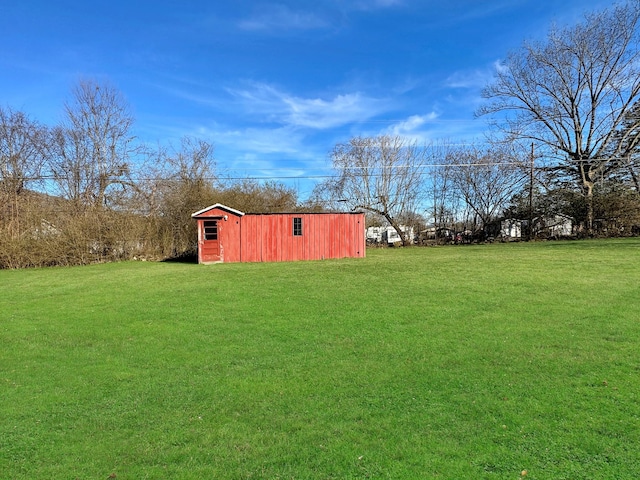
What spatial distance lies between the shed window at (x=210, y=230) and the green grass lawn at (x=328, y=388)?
34.5 ft

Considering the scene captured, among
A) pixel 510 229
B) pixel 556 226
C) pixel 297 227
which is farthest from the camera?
pixel 510 229

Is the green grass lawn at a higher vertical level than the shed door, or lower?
lower

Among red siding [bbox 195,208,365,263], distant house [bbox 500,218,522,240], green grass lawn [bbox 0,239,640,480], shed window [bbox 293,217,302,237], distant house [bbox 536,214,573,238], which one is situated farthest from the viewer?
distant house [bbox 500,218,522,240]

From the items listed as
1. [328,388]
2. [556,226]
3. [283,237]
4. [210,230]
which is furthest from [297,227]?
[556,226]

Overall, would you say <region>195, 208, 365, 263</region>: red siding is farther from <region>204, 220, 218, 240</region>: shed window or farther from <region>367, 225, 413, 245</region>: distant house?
<region>367, 225, 413, 245</region>: distant house

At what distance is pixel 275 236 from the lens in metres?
18.6

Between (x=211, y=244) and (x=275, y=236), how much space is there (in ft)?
10.2

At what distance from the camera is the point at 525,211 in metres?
27.2

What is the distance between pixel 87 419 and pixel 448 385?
10.8 ft

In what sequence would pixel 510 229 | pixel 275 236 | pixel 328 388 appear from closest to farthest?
pixel 328 388
pixel 275 236
pixel 510 229

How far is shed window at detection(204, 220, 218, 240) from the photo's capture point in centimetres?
1827

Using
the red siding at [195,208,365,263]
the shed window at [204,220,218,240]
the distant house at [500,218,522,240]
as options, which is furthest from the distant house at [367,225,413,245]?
the shed window at [204,220,218,240]

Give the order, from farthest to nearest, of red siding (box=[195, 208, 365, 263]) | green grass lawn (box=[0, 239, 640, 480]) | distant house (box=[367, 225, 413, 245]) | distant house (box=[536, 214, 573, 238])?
distant house (box=[367, 225, 413, 245]), distant house (box=[536, 214, 573, 238]), red siding (box=[195, 208, 365, 263]), green grass lawn (box=[0, 239, 640, 480])

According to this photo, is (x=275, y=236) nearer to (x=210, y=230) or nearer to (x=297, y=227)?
(x=297, y=227)
